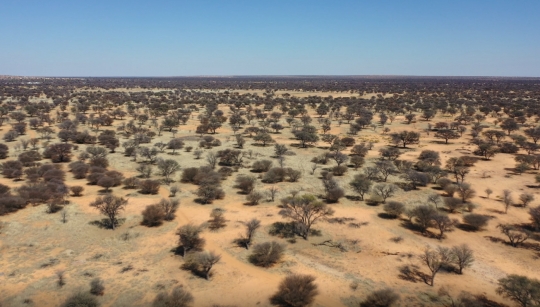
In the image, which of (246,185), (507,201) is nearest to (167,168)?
(246,185)

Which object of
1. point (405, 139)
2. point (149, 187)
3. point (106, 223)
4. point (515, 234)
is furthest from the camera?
point (405, 139)

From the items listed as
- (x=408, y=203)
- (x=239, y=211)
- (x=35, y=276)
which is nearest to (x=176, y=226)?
(x=239, y=211)

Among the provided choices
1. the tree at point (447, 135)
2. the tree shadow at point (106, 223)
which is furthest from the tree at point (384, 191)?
the tree at point (447, 135)

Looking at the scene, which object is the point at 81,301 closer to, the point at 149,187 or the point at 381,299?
the point at 381,299

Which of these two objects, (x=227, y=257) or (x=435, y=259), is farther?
(x=227, y=257)

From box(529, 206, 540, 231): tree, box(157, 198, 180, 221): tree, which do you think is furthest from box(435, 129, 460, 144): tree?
box(157, 198, 180, 221): tree
